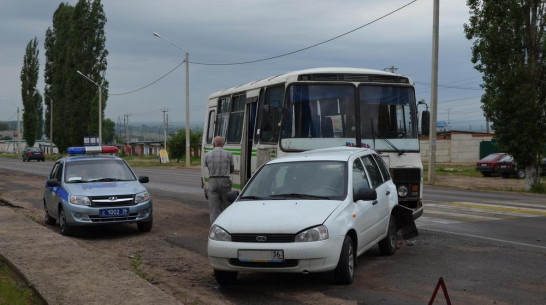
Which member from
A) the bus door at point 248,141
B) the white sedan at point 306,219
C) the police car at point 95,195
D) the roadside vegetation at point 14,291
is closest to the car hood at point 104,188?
the police car at point 95,195

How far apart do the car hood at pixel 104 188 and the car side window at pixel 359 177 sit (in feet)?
17.3

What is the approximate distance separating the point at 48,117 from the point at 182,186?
70346mm

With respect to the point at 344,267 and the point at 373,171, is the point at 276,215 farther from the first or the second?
the point at 373,171

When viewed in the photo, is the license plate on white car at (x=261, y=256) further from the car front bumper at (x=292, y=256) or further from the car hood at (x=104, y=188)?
the car hood at (x=104, y=188)

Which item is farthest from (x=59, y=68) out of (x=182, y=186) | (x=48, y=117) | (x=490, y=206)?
(x=490, y=206)

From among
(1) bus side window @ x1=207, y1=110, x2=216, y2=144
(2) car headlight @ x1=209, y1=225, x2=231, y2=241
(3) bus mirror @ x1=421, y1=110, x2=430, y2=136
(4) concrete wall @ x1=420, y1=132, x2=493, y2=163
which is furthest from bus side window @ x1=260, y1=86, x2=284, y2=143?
(4) concrete wall @ x1=420, y1=132, x2=493, y2=163

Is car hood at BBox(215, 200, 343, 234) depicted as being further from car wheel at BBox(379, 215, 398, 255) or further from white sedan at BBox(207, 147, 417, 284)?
car wheel at BBox(379, 215, 398, 255)

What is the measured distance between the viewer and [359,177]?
945cm

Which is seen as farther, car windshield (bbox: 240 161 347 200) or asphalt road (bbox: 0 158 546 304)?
car windshield (bbox: 240 161 347 200)

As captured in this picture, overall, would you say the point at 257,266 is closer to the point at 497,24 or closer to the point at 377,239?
the point at 377,239

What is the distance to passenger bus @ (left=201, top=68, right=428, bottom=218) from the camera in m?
12.4

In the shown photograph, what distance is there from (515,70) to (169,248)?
63.0ft

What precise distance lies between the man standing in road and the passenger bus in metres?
0.78

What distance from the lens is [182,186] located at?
2795 cm
